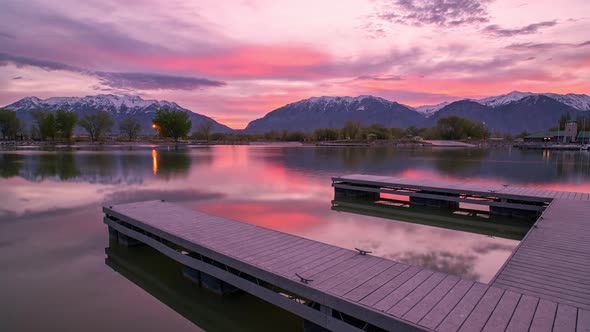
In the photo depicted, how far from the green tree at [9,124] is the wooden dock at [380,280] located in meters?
117

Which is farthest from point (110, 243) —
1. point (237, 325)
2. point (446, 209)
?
point (446, 209)

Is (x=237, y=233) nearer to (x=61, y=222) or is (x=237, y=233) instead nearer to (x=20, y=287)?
(x=20, y=287)

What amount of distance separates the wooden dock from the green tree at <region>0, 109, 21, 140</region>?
11682 centimetres

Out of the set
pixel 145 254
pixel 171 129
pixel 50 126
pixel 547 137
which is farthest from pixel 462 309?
pixel 547 137

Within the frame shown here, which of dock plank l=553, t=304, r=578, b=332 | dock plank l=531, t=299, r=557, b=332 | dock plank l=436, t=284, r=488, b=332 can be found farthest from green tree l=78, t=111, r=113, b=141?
dock plank l=553, t=304, r=578, b=332

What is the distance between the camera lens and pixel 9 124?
326 ft

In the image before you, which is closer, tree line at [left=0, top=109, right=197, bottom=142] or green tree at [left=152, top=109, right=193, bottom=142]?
tree line at [left=0, top=109, right=197, bottom=142]

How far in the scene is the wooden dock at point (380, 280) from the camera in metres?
4.14

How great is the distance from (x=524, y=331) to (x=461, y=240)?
6762 mm

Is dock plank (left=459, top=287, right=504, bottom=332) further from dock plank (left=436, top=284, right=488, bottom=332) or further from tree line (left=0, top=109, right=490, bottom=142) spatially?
tree line (left=0, top=109, right=490, bottom=142)

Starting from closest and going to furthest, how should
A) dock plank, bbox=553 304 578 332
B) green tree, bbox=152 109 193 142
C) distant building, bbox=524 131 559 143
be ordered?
1. dock plank, bbox=553 304 578 332
2. distant building, bbox=524 131 559 143
3. green tree, bbox=152 109 193 142

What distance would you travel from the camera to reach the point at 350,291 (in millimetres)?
4777

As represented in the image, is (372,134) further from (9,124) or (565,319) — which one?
(565,319)

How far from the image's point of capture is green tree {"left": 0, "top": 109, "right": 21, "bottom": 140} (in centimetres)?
9819
